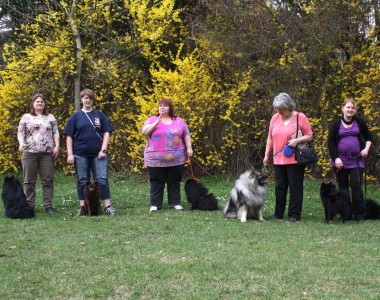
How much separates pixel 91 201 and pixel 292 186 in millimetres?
2873

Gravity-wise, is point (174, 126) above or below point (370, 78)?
below

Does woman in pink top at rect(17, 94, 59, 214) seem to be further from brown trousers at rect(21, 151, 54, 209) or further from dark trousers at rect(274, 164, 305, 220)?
dark trousers at rect(274, 164, 305, 220)

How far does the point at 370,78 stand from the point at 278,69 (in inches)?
80.5

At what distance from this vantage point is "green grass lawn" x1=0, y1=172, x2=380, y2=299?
12.7ft

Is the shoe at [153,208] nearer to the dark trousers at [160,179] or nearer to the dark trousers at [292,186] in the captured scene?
the dark trousers at [160,179]

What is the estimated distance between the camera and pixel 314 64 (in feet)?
37.1

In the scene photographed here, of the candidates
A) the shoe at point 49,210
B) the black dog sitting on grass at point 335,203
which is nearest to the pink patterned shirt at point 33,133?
the shoe at point 49,210

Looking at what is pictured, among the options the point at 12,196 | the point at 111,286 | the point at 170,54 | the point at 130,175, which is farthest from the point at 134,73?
the point at 111,286

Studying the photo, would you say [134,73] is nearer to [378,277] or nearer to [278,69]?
[278,69]

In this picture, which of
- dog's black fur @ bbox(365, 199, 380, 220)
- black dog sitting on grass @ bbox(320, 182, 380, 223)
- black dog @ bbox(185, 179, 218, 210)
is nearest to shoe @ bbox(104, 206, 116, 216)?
black dog @ bbox(185, 179, 218, 210)

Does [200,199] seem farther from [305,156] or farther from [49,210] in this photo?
[49,210]

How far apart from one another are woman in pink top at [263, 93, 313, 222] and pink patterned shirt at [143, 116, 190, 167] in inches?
57.5

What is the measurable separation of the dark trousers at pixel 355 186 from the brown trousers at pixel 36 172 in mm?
4241

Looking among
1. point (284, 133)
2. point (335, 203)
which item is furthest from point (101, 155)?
point (335, 203)
